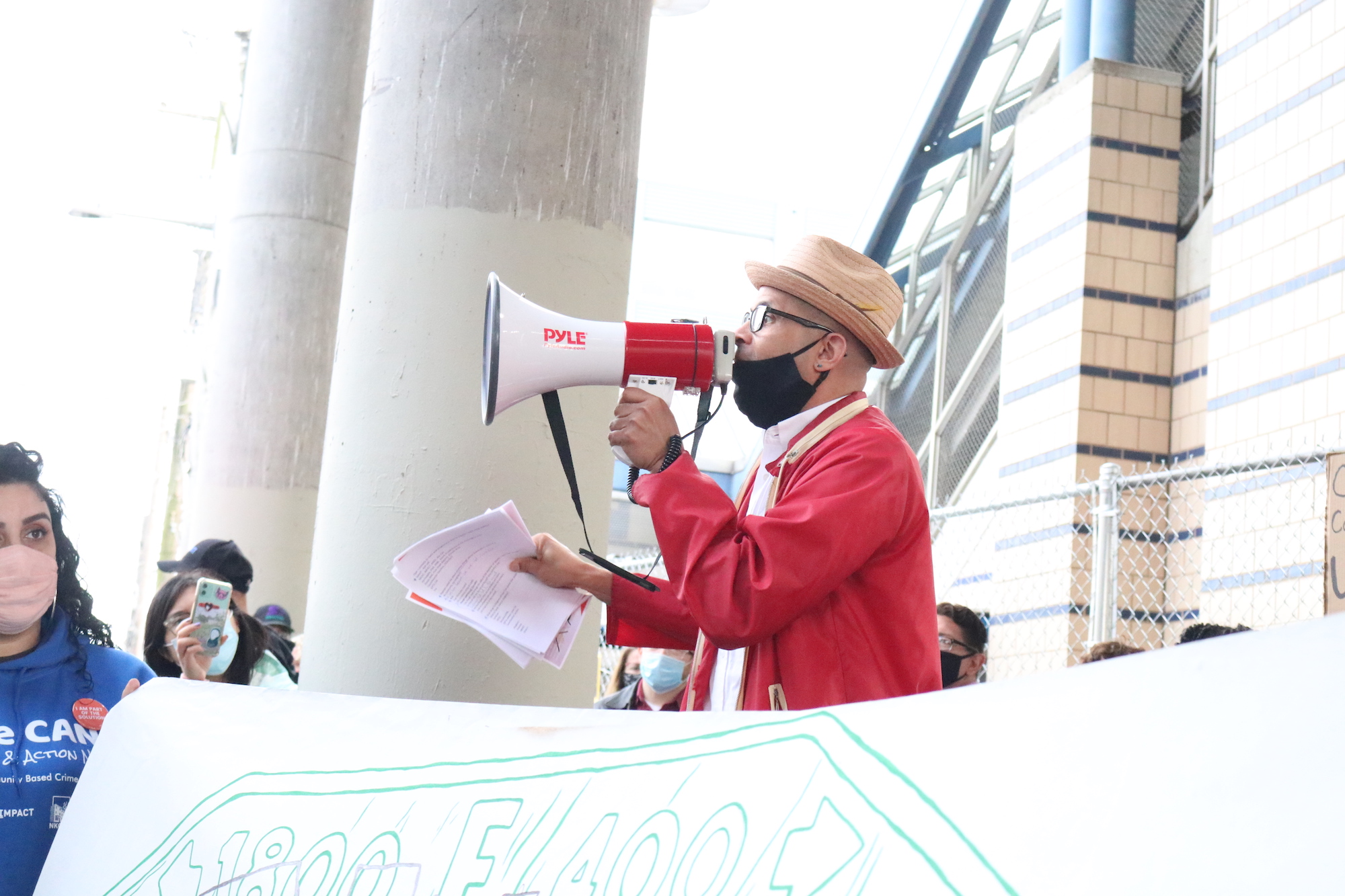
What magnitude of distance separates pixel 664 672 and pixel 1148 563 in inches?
128

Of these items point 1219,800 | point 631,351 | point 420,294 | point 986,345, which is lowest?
point 1219,800

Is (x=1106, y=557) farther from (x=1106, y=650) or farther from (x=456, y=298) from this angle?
(x=456, y=298)

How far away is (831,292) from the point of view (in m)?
2.27

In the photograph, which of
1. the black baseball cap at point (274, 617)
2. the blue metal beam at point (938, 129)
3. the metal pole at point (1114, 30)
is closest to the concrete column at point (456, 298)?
the black baseball cap at point (274, 617)

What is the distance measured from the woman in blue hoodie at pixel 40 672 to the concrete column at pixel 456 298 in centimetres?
44

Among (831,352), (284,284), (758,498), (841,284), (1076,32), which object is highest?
(1076,32)

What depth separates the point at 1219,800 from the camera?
1.01 metres

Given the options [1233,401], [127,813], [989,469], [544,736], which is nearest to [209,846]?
[127,813]

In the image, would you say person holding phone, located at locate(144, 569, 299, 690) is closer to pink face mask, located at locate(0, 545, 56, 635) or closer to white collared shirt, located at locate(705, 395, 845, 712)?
pink face mask, located at locate(0, 545, 56, 635)

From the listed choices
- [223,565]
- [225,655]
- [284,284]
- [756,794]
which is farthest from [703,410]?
[284,284]

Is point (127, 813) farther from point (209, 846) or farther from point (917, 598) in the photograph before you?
point (917, 598)

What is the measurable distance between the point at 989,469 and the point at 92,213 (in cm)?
975

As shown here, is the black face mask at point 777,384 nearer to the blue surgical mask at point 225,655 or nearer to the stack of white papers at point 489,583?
the stack of white papers at point 489,583

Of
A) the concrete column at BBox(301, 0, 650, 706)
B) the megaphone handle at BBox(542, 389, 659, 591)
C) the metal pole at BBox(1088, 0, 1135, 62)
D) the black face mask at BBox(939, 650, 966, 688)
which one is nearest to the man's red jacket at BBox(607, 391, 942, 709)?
the megaphone handle at BBox(542, 389, 659, 591)
